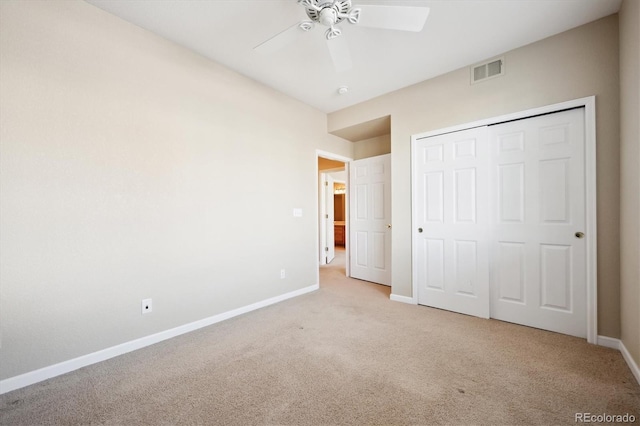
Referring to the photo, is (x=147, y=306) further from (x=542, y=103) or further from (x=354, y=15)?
(x=542, y=103)

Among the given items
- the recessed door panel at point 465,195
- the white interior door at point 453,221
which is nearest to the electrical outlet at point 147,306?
the white interior door at point 453,221

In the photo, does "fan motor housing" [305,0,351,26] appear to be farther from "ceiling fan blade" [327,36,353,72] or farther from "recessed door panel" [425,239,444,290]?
"recessed door panel" [425,239,444,290]

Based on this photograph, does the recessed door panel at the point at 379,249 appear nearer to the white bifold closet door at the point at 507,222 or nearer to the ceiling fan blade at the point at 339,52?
the white bifold closet door at the point at 507,222

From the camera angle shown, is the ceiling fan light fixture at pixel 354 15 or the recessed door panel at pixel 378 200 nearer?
the ceiling fan light fixture at pixel 354 15

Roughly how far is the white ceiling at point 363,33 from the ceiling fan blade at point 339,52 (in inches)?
12.2

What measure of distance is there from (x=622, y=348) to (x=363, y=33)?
3.39 meters

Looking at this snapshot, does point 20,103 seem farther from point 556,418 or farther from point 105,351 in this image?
point 556,418

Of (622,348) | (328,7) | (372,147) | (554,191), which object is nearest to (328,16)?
(328,7)

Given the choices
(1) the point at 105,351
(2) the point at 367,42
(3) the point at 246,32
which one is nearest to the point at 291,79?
(3) the point at 246,32

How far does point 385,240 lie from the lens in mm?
4105

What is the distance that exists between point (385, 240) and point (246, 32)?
3.27 meters

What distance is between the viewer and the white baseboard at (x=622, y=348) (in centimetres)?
171

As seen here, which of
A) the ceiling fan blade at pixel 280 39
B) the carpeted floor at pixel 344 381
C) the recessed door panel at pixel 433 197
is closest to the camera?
the carpeted floor at pixel 344 381

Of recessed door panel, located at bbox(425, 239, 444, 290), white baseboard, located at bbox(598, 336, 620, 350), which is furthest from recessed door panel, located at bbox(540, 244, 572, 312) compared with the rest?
recessed door panel, located at bbox(425, 239, 444, 290)
